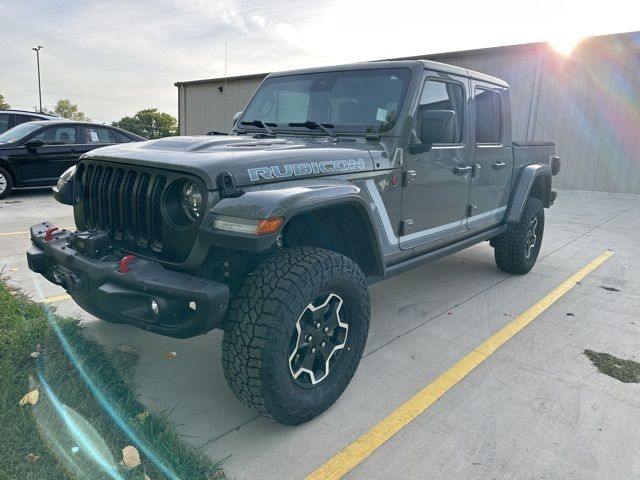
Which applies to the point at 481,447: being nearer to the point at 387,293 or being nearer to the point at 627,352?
the point at 627,352

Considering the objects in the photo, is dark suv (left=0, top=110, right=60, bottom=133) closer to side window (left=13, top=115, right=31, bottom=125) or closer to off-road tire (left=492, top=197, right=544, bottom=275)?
side window (left=13, top=115, right=31, bottom=125)

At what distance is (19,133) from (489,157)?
28.6 feet

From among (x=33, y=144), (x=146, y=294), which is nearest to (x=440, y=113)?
(x=146, y=294)

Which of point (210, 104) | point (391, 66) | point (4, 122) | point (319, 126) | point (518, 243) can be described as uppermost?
point (210, 104)

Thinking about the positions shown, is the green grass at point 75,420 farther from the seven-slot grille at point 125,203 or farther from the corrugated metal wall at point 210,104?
the corrugated metal wall at point 210,104

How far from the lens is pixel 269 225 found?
7.14ft

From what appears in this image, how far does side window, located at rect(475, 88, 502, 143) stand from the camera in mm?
4215

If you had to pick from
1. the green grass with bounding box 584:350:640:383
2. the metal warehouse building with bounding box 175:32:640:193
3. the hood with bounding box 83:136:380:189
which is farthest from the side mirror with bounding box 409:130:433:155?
the metal warehouse building with bounding box 175:32:640:193

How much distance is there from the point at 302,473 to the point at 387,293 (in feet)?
8.41

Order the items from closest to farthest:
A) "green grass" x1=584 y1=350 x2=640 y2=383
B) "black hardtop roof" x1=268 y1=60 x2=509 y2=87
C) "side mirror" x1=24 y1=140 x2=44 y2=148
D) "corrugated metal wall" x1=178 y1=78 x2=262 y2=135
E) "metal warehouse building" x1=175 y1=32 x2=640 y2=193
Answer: "green grass" x1=584 y1=350 x2=640 y2=383
"black hardtop roof" x1=268 y1=60 x2=509 y2=87
"side mirror" x1=24 y1=140 x2=44 y2=148
"metal warehouse building" x1=175 y1=32 x2=640 y2=193
"corrugated metal wall" x1=178 y1=78 x2=262 y2=135

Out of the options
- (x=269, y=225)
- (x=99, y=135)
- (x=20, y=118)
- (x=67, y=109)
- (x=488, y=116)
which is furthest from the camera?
(x=67, y=109)

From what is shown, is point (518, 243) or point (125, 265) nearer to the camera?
point (125, 265)

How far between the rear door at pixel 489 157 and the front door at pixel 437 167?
0.18 metres

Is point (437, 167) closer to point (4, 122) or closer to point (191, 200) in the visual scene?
point (191, 200)
